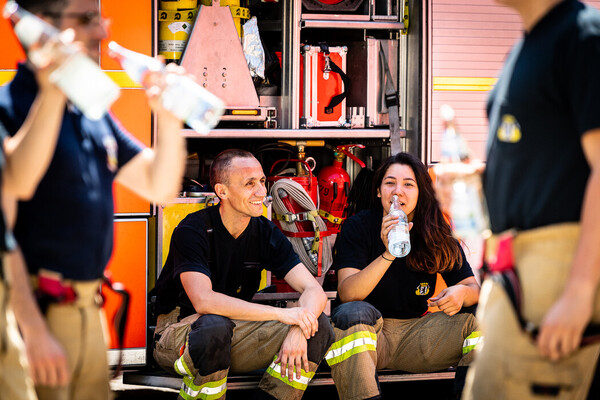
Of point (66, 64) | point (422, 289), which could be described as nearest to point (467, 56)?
point (422, 289)

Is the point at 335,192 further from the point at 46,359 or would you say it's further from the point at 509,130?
the point at 46,359

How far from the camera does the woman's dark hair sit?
353cm

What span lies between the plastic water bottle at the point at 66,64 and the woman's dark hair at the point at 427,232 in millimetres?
2246

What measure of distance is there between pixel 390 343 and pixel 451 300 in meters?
0.36

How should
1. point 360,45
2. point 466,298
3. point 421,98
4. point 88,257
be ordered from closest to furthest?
point 88,257, point 466,298, point 421,98, point 360,45

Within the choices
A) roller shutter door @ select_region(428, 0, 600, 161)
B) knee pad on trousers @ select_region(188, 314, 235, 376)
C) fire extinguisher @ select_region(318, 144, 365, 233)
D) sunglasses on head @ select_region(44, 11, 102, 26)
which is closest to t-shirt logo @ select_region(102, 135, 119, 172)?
sunglasses on head @ select_region(44, 11, 102, 26)

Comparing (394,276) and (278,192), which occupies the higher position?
(278,192)

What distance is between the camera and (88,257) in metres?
1.71

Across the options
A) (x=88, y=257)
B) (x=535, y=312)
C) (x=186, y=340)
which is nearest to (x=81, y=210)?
(x=88, y=257)

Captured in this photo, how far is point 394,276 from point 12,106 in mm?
2255

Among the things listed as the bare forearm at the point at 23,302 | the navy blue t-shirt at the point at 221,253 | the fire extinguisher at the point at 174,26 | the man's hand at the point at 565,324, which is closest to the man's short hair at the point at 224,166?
the navy blue t-shirt at the point at 221,253

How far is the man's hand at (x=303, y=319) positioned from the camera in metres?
3.20

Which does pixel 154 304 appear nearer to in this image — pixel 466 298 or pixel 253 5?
pixel 466 298

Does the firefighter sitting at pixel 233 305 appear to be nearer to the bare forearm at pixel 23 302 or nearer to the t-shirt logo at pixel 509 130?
the bare forearm at pixel 23 302
